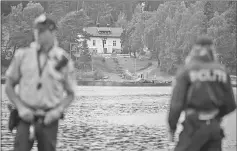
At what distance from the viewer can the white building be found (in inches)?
7239

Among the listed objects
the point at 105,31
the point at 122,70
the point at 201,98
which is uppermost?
the point at 105,31

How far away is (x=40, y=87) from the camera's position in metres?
7.93

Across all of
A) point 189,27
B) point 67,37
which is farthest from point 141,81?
point 67,37

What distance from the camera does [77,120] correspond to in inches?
1088

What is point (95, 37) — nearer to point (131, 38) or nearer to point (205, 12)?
point (131, 38)

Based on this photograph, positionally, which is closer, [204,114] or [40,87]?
[40,87]

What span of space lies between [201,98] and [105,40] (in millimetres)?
178950

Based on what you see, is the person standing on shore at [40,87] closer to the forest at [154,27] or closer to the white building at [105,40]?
the forest at [154,27]

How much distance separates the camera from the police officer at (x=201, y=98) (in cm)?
810

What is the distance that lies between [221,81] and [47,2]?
16325 centimetres

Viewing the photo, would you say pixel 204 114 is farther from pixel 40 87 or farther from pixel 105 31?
pixel 105 31

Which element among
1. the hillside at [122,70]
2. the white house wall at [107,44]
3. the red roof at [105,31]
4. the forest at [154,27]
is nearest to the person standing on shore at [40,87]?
the forest at [154,27]

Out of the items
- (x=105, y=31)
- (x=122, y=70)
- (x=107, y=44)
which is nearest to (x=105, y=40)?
(x=107, y=44)

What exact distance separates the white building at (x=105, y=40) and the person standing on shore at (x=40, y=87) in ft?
568
